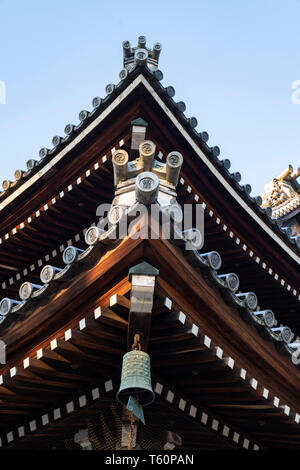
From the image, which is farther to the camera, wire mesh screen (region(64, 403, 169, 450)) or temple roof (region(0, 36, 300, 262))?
temple roof (region(0, 36, 300, 262))

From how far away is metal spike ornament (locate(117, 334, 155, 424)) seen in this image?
535 centimetres

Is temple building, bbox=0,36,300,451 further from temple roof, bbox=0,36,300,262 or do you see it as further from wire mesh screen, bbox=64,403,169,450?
temple roof, bbox=0,36,300,262

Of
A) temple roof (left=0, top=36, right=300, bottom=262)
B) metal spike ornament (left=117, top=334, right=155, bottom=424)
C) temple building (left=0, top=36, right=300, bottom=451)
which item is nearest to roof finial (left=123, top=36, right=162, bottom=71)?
temple roof (left=0, top=36, right=300, bottom=262)

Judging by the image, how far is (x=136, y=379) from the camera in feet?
17.5

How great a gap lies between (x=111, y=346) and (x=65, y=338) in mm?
484

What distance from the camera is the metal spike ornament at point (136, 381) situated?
5348 millimetres

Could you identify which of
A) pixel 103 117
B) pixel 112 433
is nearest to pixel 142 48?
pixel 103 117

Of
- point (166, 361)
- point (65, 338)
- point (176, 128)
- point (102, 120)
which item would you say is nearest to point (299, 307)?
point (176, 128)

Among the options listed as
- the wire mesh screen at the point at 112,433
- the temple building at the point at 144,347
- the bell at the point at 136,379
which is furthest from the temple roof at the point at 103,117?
the bell at the point at 136,379

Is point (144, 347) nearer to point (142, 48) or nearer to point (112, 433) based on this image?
point (112, 433)

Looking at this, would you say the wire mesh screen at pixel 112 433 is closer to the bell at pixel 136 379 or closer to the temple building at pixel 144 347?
the temple building at pixel 144 347

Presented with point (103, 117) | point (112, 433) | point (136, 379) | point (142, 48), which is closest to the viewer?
point (136, 379)

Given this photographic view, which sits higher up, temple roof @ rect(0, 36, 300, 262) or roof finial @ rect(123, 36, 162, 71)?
roof finial @ rect(123, 36, 162, 71)

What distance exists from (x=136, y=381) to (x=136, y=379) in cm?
2
